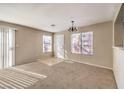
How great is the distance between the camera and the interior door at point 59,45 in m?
6.98

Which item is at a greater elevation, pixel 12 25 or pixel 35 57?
pixel 12 25

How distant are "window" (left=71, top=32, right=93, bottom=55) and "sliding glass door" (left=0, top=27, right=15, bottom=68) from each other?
140 inches

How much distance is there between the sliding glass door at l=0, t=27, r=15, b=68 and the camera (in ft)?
14.0

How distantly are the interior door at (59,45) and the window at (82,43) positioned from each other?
41.8 inches

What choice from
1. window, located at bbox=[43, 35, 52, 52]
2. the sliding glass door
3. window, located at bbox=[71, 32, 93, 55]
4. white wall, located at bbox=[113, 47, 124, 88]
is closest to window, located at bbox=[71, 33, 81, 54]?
window, located at bbox=[71, 32, 93, 55]

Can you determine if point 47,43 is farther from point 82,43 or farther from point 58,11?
point 58,11

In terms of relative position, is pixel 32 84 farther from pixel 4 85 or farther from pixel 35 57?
pixel 35 57

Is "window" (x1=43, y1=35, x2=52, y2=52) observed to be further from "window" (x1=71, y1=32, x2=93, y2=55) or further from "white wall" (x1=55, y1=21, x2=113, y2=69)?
"white wall" (x1=55, y1=21, x2=113, y2=69)

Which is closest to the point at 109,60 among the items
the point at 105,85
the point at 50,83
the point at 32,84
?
the point at 105,85

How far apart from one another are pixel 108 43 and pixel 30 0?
13.0 ft

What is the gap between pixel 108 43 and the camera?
431 cm

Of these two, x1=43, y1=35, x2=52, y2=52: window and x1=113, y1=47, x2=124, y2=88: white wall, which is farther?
x1=43, y1=35, x2=52, y2=52: window

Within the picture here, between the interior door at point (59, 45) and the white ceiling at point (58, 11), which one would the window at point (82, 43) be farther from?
the white ceiling at point (58, 11)

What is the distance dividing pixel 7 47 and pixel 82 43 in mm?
4049
